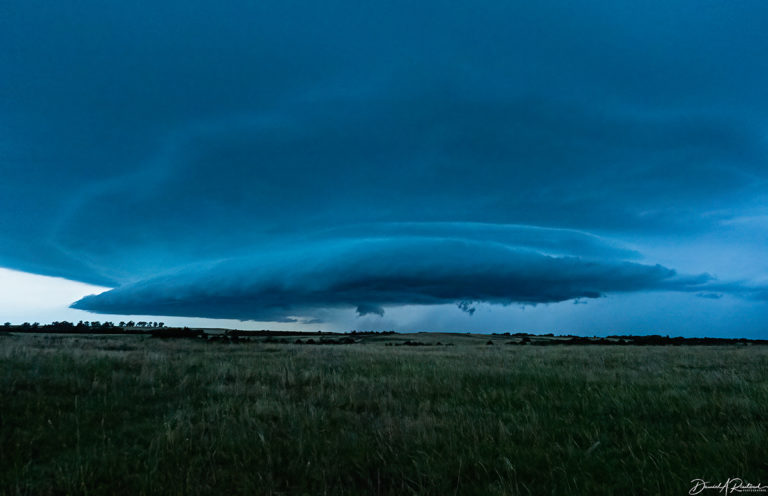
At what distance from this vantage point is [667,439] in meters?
5.53

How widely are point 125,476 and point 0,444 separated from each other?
97.0 inches

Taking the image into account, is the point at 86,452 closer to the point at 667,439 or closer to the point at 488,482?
the point at 488,482

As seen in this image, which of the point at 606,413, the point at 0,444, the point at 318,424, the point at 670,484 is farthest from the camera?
the point at 606,413

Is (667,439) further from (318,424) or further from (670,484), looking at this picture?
(318,424)

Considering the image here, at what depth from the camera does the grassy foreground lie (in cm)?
434

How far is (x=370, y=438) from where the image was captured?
568 cm

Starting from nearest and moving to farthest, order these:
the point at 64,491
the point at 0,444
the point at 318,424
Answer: the point at 64,491, the point at 0,444, the point at 318,424

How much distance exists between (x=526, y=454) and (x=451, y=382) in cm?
562

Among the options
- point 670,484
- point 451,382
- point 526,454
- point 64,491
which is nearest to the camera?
point 670,484

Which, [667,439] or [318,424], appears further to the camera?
[318,424]

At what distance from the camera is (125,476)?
14.9 ft

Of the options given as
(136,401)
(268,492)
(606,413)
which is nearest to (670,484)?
(606,413)

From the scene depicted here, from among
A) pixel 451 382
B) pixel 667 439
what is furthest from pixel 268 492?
pixel 451 382

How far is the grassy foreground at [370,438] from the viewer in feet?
14.2
